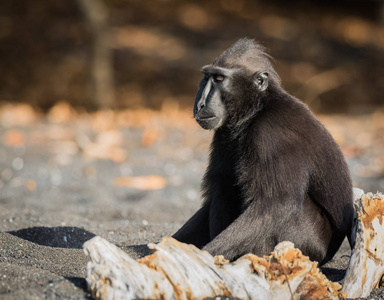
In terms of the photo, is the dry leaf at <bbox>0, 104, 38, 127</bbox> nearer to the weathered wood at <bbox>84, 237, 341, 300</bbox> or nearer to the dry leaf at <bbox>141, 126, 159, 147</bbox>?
the dry leaf at <bbox>141, 126, 159, 147</bbox>

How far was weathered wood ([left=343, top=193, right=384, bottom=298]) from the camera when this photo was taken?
149 inches

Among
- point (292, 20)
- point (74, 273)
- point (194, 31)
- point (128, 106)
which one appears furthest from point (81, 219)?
point (292, 20)

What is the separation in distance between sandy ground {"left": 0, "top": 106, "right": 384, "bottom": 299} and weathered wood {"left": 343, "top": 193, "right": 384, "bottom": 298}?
12 cm

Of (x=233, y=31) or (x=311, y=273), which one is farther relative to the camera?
(x=233, y=31)

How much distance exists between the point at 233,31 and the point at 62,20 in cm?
510

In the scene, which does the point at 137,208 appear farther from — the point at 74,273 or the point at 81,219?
the point at 74,273

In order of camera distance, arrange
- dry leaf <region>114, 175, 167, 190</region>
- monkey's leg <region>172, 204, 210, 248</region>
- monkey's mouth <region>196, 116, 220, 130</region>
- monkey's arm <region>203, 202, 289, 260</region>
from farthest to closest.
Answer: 1. dry leaf <region>114, 175, 167, 190</region>
2. monkey's leg <region>172, 204, 210, 248</region>
3. monkey's mouth <region>196, 116, 220, 130</region>
4. monkey's arm <region>203, 202, 289, 260</region>

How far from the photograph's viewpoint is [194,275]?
3.22 m

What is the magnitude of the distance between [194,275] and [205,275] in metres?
0.07

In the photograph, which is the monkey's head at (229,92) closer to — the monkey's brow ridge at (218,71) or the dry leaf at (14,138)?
the monkey's brow ridge at (218,71)

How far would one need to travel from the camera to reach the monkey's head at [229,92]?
4410 millimetres

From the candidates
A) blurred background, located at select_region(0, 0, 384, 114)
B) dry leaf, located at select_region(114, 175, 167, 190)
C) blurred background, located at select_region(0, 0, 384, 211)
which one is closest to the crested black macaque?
blurred background, located at select_region(0, 0, 384, 211)

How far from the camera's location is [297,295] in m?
3.47

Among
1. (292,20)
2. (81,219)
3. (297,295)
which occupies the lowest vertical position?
(81,219)
